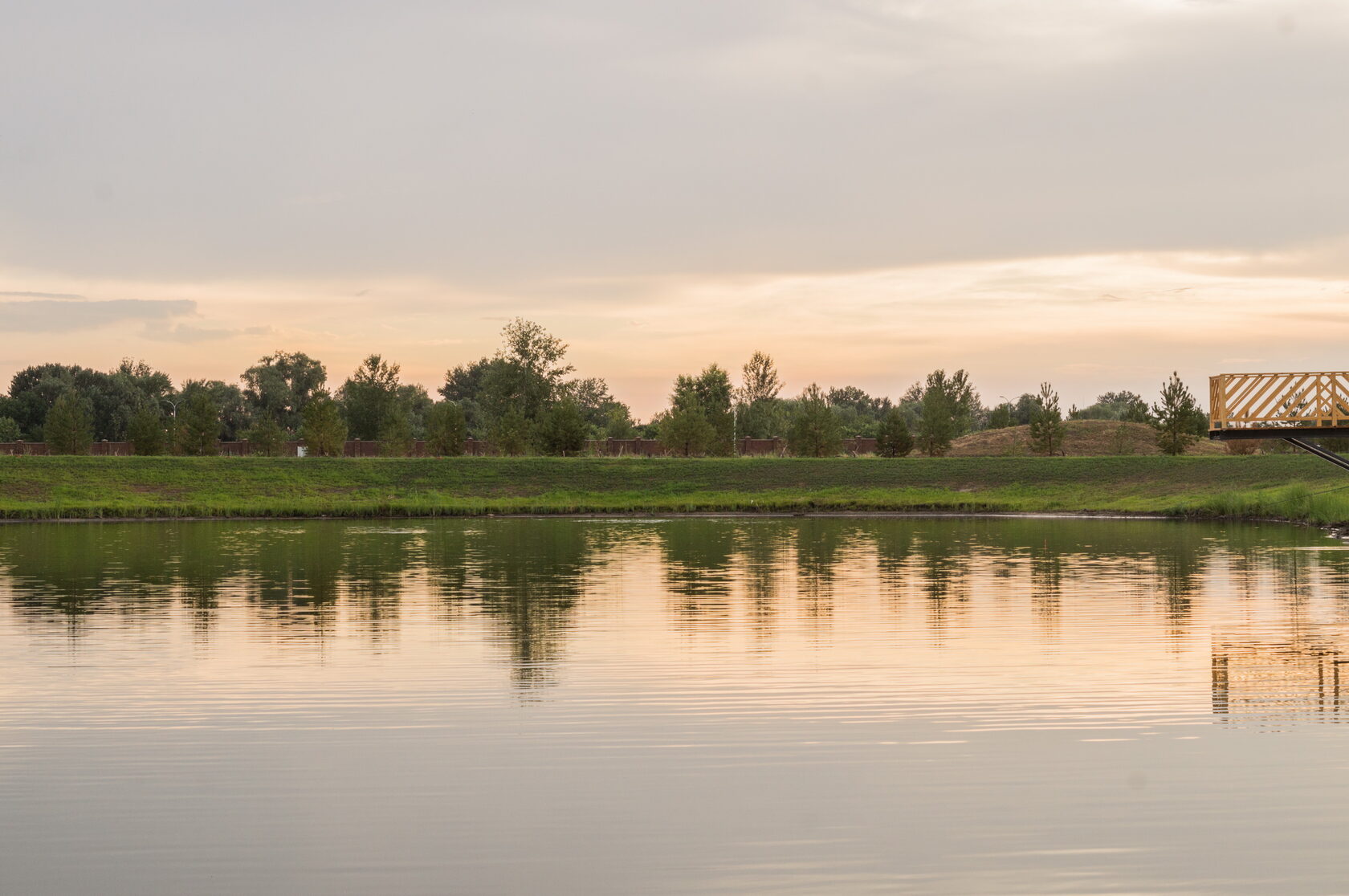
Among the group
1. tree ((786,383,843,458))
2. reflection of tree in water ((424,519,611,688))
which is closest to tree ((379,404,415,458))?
tree ((786,383,843,458))

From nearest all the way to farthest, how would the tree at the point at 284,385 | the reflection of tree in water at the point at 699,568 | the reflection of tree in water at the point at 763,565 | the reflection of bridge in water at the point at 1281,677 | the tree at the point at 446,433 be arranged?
the reflection of bridge in water at the point at 1281,677 → the reflection of tree in water at the point at 763,565 → the reflection of tree in water at the point at 699,568 → the tree at the point at 446,433 → the tree at the point at 284,385

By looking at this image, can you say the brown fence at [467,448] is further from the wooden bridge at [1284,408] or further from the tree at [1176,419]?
the wooden bridge at [1284,408]

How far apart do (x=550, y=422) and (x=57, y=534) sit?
40.2 meters

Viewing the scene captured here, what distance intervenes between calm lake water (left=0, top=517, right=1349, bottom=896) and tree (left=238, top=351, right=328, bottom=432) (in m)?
118

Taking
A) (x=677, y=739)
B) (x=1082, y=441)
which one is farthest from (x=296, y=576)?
(x=1082, y=441)

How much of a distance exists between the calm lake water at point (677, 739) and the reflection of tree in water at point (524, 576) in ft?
0.76

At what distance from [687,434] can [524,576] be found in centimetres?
5656

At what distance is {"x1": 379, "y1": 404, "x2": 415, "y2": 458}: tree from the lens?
3366 inches

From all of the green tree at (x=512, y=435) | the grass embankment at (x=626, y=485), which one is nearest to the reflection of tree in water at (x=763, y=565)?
the grass embankment at (x=626, y=485)

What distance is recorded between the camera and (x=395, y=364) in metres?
120

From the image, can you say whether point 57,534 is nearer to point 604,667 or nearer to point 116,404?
point 604,667

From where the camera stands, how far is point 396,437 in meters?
86.7

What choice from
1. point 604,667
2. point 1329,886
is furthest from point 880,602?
point 1329,886

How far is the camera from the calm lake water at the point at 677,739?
28.0 ft
